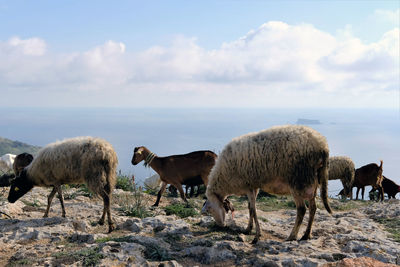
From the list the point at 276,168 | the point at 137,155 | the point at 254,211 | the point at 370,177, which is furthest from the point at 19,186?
the point at 370,177

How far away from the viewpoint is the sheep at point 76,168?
26.6 feet

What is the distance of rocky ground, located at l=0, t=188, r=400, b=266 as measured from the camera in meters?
5.41

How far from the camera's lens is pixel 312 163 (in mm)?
6781

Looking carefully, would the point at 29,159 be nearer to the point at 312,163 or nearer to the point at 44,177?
the point at 44,177

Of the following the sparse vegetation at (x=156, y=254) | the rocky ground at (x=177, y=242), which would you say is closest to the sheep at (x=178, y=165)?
the rocky ground at (x=177, y=242)

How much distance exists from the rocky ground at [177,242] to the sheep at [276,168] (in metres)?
0.68

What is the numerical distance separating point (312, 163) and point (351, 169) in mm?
13452

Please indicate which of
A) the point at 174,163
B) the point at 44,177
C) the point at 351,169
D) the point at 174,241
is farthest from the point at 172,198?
the point at 351,169

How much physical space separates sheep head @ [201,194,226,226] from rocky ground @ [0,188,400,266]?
0.23 metres

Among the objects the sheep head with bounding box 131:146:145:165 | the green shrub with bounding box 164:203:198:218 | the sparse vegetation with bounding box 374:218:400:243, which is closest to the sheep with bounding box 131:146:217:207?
the sheep head with bounding box 131:146:145:165

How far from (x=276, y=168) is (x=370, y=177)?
14061 millimetres

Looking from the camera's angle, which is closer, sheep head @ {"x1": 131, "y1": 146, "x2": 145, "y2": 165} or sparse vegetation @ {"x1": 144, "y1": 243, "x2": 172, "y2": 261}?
sparse vegetation @ {"x1": 144, "y1": 243, "x2": 172, "y2": 261}

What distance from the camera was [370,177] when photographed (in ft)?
60.0

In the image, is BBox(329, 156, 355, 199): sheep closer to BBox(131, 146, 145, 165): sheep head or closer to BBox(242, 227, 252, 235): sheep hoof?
BBox(131, 146, 145, 165): sheep head
